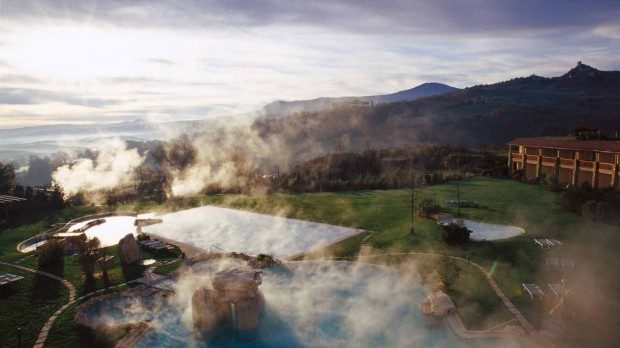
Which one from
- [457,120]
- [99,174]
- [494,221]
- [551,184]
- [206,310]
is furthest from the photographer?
[457,120]

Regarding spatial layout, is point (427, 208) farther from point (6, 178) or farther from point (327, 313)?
point (6, 178)

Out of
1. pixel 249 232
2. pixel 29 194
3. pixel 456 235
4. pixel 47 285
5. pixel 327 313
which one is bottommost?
pixel 327 313

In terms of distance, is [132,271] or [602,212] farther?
[602,212]

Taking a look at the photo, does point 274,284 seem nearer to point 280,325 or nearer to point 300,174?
point 280,325

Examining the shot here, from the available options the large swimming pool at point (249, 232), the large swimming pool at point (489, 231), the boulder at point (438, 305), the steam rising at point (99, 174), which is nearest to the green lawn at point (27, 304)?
the large swimming pool at point (249, 232)

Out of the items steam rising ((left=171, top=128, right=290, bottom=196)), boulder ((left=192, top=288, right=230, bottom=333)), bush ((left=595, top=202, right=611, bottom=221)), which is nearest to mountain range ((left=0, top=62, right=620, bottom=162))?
steam rising ((left=171, top=128, right=290, bottom=196))

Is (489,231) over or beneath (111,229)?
over

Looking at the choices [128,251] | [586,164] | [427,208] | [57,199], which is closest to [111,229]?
[128,251]

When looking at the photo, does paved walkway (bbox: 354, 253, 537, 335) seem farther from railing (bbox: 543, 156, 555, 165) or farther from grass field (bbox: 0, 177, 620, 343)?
railing (bbox: 543, 156, 555, 165)

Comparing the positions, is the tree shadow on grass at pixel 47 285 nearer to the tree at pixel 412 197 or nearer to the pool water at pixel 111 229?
the pool water at pixel 111 229
